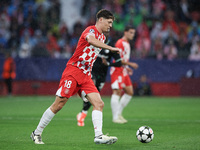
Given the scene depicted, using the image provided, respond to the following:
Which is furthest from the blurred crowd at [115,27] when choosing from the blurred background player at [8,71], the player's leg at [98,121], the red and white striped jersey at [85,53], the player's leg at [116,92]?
the player's leg at [98,121]

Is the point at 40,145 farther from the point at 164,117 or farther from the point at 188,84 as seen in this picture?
the point at 188,84

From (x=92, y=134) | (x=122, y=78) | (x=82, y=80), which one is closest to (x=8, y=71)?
(x=122, y=78)

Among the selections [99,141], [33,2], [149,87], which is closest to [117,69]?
[99,141]

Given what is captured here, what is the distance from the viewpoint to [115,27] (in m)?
24.6

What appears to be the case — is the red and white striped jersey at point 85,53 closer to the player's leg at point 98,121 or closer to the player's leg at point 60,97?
the player's leg at point 60,97

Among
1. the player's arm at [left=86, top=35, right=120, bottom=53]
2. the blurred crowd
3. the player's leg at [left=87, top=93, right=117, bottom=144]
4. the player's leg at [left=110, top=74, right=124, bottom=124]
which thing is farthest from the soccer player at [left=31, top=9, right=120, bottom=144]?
the blurred crowd

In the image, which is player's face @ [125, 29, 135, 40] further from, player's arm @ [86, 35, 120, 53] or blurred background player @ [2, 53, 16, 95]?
blurred background player @ [2, 53, 16, 95]

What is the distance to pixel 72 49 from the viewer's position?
2273 cm

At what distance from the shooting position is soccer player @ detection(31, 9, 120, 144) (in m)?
7.04

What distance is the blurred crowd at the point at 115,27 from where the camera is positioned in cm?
2238

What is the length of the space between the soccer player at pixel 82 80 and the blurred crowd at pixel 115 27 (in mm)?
15055

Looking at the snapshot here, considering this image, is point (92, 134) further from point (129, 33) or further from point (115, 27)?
point (115, 27)

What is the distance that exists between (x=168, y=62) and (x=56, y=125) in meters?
13.1

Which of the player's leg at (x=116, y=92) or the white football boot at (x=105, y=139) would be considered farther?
the player's leg at (x=116, y=92)
